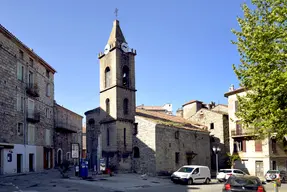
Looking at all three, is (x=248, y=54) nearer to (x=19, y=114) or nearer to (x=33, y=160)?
(x=19, y=114)

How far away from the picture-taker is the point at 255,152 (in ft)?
111

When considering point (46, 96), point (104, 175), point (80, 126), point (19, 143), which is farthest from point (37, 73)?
point (80, 126)

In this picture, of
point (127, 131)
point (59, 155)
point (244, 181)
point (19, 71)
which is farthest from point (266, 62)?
point (59, 155)

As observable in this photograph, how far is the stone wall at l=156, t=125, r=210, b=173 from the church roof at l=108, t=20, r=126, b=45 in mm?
10584

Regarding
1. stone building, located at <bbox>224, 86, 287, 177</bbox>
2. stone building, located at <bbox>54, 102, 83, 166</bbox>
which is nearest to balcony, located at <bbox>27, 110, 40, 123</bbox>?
stone building, located at <bbox>54, 102, 83, 166</bbox>

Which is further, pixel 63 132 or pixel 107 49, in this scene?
pixel 63 132

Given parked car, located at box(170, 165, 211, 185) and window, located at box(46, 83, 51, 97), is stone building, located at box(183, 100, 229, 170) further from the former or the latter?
window, located at box(46, 83, 51, 97)

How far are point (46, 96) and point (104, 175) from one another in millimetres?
13002

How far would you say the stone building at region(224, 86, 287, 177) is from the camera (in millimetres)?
32781

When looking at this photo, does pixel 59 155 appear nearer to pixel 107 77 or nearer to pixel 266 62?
pixel 107 77

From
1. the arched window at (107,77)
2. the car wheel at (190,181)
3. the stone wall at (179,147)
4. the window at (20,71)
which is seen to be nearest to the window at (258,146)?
the stone wall at (179,147)

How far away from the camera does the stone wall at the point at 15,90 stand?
25.8 m

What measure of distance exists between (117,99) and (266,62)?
2107 centimetres

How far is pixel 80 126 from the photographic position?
5112cm
